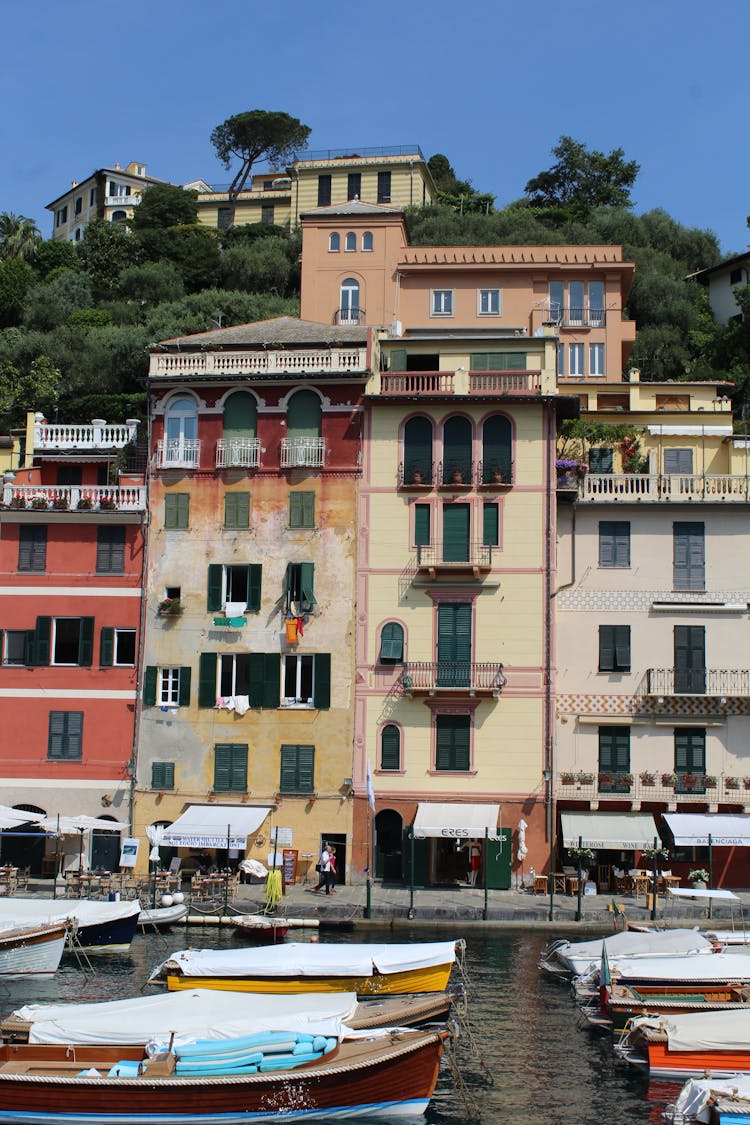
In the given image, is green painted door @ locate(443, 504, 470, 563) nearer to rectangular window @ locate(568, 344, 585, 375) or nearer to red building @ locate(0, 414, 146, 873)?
red building @ locate(0, 414, 146, 873)

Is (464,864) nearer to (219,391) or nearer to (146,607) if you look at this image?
(146,607)

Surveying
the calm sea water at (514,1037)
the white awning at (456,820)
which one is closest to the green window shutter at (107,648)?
the calm sea water at (514,1037)

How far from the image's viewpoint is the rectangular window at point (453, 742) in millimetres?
52375

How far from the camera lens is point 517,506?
53500 millimetres

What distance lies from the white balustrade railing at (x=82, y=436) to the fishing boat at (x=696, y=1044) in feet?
124

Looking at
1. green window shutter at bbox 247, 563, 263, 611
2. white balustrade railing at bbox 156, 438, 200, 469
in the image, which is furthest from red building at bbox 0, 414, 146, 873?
green window shutter at bbox 247, 563, 263, 611

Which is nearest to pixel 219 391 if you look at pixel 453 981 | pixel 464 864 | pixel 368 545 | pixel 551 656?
pixel 368 545

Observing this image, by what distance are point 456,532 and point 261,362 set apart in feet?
35.1

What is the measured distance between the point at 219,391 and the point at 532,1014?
29.0 meters

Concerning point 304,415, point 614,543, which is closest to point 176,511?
point 304,415

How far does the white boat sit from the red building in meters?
20.8

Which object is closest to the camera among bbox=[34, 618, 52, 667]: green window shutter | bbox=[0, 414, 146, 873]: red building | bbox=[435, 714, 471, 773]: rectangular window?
bbox=[435, 714, 471, 773]: rectangular window

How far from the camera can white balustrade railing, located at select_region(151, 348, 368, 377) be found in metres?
54.8

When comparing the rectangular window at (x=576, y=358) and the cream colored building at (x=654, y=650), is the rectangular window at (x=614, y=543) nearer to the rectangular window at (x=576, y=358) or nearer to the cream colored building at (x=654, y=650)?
the cream colored building at (x=654, y=650)
